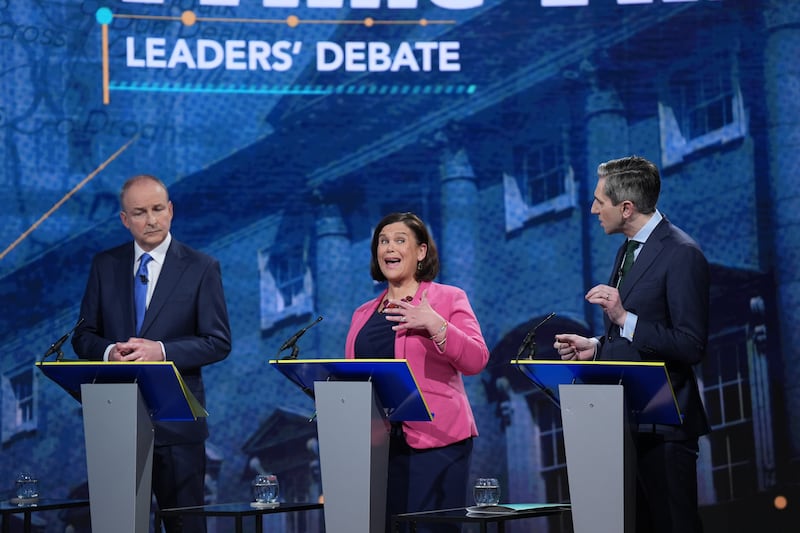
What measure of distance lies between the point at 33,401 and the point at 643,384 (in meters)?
3.72

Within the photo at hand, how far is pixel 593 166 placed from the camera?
572 centimetres

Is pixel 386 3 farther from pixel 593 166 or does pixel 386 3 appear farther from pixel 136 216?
pixel 136 216

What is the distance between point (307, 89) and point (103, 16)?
3.84 feet

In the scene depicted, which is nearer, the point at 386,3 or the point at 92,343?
the point at 92,343

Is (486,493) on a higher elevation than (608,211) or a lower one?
lower

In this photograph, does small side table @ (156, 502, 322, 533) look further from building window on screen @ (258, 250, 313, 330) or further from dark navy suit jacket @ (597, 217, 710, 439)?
building window on screen @ (258, 250, 313, 330)

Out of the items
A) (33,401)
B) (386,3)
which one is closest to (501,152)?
(386,3)

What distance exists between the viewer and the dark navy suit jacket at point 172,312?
3732mm

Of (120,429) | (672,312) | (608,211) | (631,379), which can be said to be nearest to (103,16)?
(120,429)

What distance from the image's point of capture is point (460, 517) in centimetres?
300

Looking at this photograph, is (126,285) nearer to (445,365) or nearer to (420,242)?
(420,242)

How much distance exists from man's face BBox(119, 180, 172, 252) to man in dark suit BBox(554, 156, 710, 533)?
5.14 feet

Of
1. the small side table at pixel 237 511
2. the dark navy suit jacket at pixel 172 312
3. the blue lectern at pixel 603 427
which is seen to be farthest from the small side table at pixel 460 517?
the dark navy suit jacket at pixel 172 312

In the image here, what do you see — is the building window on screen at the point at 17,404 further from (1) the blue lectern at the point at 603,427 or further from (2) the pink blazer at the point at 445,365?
(1) the blue lectern at the point at 603,427
